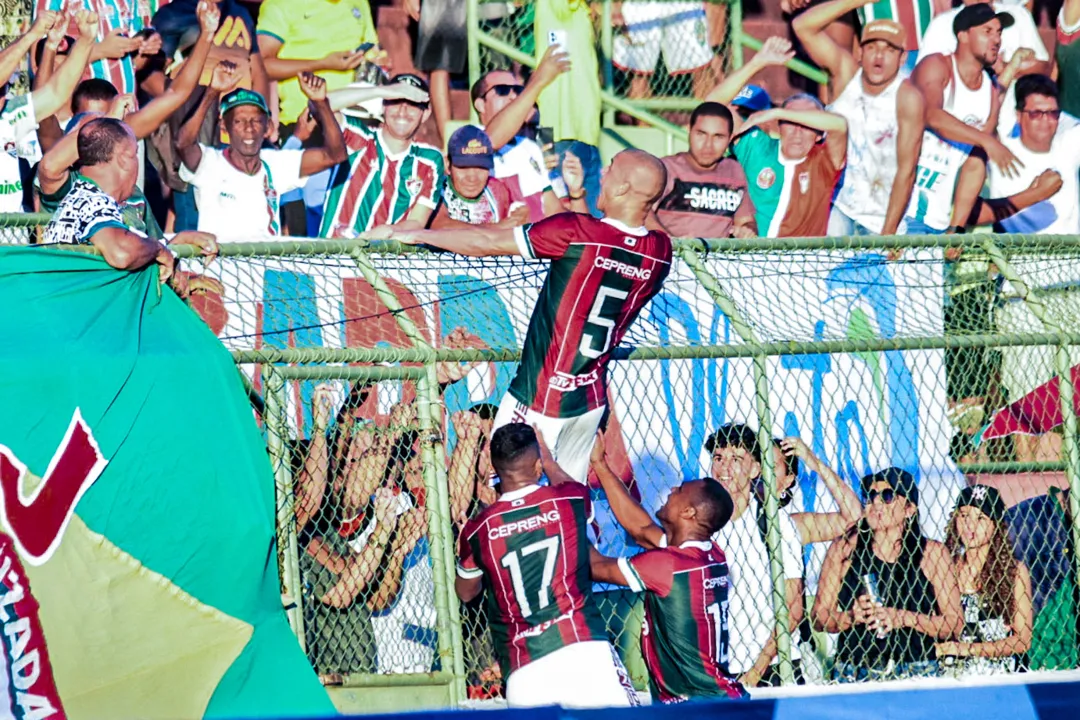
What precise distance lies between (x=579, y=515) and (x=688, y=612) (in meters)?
0.60

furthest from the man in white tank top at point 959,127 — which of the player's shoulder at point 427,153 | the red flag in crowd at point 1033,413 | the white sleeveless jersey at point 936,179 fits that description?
the player's shoulder at point 427,153

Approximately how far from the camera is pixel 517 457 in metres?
5.49

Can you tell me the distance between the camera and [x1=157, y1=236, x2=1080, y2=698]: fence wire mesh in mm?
5621

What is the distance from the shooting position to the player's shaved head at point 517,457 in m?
5.49

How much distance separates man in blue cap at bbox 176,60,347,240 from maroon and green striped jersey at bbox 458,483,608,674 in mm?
2927

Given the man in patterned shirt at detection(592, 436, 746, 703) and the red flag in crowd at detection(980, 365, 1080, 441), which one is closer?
the man in patterned shirt at detection(592, 436, 746, 703)

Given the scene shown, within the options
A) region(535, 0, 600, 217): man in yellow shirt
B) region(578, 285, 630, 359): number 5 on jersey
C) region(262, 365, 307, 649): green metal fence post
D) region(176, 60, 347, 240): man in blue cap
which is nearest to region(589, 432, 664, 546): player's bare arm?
region(578, 285, 630, 359): number 5 on jersey

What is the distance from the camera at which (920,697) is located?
4.21 metres

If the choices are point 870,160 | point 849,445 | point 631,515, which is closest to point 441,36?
point 870,160

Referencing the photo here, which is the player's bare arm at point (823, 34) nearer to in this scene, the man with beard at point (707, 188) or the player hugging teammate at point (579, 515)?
the man with beard at point (707, 188)

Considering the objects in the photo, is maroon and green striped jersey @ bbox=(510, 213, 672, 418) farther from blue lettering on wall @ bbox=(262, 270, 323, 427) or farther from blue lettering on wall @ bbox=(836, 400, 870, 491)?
blue lettering on wall @ bbox=(836, 400, 870, 491)

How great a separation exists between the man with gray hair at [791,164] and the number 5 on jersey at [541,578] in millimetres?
3790

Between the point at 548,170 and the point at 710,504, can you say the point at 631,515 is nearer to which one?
the point at 710,504

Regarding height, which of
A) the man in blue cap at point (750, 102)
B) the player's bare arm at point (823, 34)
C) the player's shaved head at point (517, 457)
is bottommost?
the player's shaved head at point (517, 457)
